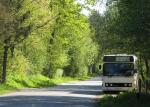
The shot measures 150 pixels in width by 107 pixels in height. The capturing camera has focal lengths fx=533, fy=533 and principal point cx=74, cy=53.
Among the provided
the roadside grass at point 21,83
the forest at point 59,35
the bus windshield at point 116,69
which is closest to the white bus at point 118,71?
the bus windshield at point 116,69

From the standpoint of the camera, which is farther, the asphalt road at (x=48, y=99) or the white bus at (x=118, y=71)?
the white bus at (x=118, y=71)

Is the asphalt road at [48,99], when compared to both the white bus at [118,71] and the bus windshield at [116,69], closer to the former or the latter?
the white bus at [118,71]

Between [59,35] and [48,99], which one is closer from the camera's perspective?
[48,99]

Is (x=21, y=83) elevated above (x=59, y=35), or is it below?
below

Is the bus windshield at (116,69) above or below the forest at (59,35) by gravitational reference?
below

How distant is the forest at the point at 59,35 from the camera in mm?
21375

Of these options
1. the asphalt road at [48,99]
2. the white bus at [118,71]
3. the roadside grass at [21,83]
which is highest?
the white bus at [118,71]

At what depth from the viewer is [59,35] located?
70.1 meters

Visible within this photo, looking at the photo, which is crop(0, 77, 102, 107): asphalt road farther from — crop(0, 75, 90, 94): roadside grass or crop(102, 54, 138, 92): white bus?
crop(0, 75, 90, 94): roadside grass

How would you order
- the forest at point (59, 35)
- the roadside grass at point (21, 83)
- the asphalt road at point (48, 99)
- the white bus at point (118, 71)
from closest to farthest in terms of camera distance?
the forest at point (59, 35), the asphalt road at point (48, 99), the white bus at point (118, 71), the roadside grass at point (21, 83)

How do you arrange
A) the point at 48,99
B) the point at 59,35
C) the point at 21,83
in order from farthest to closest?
the point at 59,35, the point at 21,83, the point at 48,99

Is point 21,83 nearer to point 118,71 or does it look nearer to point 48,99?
point 118,71

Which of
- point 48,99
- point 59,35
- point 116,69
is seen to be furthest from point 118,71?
point 59,35

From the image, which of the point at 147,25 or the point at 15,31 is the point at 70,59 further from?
the point at 147,25
